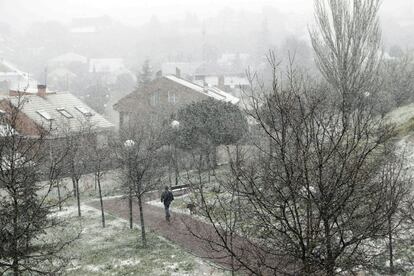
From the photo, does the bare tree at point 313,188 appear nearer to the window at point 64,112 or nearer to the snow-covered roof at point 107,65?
the window at point 64,112

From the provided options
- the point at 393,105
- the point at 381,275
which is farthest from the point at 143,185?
the point at 393,105

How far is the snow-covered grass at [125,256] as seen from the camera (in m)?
13.4

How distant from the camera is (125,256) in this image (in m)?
14.8

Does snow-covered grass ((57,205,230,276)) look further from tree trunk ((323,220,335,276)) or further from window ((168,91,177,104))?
window ((168,91,177,104))

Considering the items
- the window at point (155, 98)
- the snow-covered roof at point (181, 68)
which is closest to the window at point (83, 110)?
the window at point (155, 98)

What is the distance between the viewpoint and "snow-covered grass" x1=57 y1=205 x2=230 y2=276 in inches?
527

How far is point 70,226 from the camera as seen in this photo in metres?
19.1

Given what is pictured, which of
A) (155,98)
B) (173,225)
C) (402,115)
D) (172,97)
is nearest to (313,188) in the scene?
(173,225)

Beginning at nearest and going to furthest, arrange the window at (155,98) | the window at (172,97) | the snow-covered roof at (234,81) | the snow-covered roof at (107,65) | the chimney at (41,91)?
1. the chimney at (41,91)
2. the window at (172,97)
3. the window at (155,98)
4. the snow-covered roof at (234,81)
5. the snow-covered roof at (107,65)

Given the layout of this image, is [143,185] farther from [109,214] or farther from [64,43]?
[64,43]

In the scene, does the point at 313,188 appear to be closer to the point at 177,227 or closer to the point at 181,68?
the point at 177,227

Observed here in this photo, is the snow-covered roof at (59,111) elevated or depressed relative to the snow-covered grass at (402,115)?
elevated

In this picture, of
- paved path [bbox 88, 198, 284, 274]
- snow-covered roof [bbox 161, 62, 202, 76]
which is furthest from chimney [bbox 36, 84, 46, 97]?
snow-covered roof [bbox 161, 62, 202, 76]

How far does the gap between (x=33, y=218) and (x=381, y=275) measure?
28.3 ft
